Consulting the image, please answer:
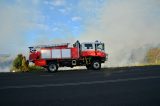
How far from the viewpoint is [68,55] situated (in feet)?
90.6

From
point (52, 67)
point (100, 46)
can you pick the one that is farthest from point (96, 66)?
point (52, 67)

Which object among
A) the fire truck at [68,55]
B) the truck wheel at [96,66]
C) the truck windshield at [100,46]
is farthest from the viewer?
the truck windshield at [100,46]

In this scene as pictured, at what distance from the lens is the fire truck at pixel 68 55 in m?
27.0

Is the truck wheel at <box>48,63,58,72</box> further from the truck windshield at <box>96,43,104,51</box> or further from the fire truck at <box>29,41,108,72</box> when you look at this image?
the truck windshield at <box>96,43,104,51</box>

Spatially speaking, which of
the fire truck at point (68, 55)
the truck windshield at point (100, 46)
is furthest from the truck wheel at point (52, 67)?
the truck windshield at point (100, 46)

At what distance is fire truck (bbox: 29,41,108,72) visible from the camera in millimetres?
27016

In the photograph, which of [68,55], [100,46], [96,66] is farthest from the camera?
[100,46]

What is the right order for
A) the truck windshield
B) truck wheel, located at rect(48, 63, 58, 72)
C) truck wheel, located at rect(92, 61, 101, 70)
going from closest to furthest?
1. truck wheel, located at rect(48, 63, 58, 72)
2. truck wheel, located at rect(92, 61, 101, 70)
3. the truck windshield

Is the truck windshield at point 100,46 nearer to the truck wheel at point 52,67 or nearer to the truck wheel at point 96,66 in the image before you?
the truck wheel at point 96,66

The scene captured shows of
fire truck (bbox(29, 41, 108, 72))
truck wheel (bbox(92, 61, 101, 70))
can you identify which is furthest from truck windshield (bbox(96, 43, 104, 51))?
truck wheel (bbox(92, 61, 101, 70))

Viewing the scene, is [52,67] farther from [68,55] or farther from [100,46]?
[100,46]

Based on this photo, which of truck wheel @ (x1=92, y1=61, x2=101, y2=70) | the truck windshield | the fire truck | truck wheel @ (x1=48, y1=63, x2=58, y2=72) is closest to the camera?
truck wheel @ (x1=48, y1=63, x2=58, y2=72)

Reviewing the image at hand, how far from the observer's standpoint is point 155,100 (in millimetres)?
9383

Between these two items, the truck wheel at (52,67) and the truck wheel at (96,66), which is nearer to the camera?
the truck wheel at (52,67)
